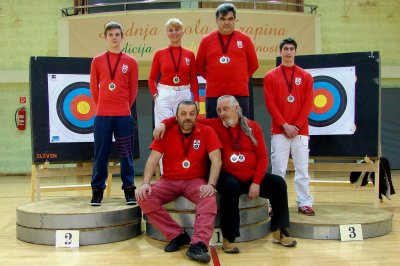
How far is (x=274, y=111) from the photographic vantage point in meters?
3.68

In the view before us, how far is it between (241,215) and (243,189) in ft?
0.77

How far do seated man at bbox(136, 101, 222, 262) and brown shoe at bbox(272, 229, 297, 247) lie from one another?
578 millimetres

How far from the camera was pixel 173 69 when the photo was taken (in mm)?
3746

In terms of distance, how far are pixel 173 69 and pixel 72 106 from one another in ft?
5.24

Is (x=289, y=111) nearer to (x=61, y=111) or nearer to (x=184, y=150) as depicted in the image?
(x=184, y=150)

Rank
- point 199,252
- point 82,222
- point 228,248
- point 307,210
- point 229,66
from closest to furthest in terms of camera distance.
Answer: point 199,252
point 228,248
point 82,222
point 229,66
point 307,210

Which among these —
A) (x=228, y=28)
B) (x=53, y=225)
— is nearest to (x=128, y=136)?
(x=53, y=225)

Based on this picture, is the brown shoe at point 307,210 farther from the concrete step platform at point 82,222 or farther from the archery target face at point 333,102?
the concrete step platform at point 82,222

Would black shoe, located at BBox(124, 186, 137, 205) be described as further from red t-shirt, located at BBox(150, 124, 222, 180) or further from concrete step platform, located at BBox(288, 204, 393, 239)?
concrete step platform, located at BBox(288, 204, 393, 239)

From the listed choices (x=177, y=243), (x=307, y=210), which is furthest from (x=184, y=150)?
(x=307, y=210)

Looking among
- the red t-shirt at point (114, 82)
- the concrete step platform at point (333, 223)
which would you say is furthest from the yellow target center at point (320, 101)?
the red t-shirt at point (114, 82)

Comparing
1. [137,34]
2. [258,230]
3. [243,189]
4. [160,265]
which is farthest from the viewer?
[137,34]

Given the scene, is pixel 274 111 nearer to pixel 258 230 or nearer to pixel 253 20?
pixel 258 230

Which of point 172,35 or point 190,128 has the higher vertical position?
point 172,35
